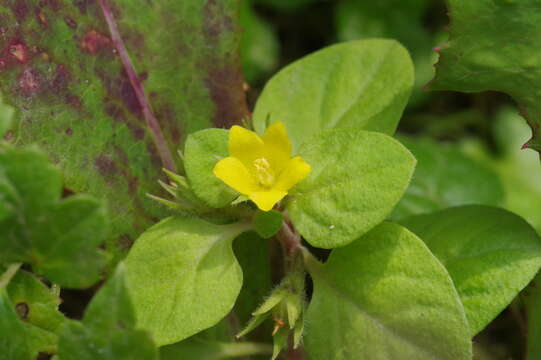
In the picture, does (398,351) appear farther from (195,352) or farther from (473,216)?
(195,352)

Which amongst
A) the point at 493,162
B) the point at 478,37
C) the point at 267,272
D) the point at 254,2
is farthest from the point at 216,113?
the point at 493,162

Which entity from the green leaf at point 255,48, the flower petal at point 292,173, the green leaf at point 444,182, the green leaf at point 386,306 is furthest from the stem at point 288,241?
the green leaf at point 255,48

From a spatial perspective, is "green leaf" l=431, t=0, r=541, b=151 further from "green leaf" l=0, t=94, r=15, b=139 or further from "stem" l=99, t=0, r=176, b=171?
"green leaf" l=0, t=94, r=15, b=139

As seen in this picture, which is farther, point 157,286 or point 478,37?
point 478,37

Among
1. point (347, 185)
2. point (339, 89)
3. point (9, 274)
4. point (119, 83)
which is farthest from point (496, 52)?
point (9, 274)

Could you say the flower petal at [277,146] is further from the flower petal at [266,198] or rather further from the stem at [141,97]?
the stem at [141,97]

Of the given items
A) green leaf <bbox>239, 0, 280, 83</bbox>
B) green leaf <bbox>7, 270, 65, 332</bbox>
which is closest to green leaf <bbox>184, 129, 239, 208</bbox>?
green leaf <bbox>7, 270, 65, 332</bbox>
